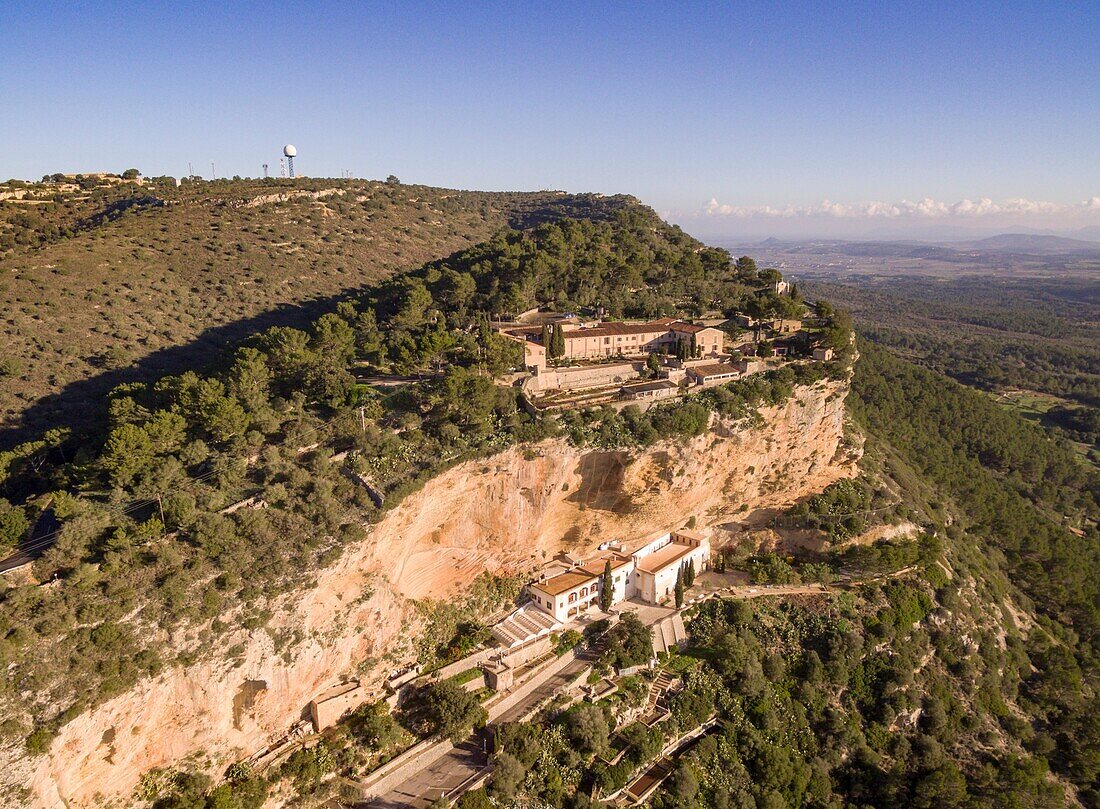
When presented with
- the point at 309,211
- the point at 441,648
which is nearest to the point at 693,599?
the point at 441,648

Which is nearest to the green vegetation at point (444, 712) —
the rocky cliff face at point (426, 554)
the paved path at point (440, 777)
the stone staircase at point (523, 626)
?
the paved path at point (440, 777)

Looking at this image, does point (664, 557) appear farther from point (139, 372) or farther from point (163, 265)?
point (163, 265)

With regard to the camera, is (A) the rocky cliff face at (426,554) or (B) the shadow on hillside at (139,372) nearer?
(A) the rocky cliff face at (426,554)

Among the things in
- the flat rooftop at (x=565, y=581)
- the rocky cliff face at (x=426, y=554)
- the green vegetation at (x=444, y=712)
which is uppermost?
the rocky cliff face at (x=426, y=554)

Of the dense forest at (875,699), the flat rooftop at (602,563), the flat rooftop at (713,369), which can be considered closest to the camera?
the dense forest at (875,699)

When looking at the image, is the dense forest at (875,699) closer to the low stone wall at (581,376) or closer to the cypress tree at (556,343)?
the low stone wall at (581,376)

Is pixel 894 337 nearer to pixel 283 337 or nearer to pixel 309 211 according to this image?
pixel 309 211

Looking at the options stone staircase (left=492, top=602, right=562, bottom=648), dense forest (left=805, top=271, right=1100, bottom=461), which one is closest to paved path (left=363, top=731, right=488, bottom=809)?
stone staircase (left=492, top=602, right=562, bottom=648)
